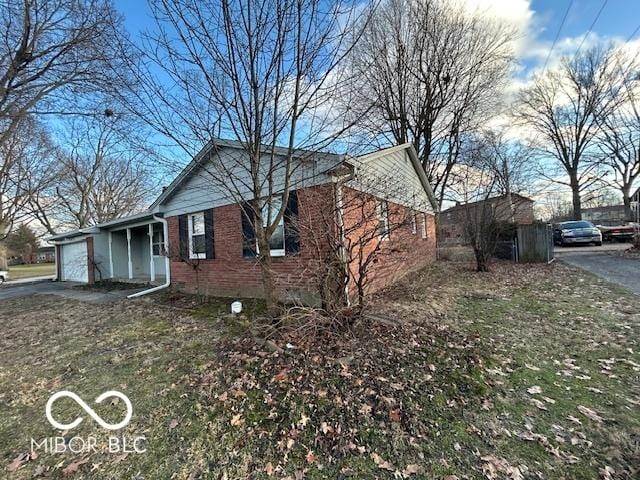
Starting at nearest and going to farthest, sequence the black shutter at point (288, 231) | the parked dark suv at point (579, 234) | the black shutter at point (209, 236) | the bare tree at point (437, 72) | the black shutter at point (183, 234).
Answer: the black shutter at point (288, 231) < the black shutter at point (209, 236) < the black shutter at point (183, 234) < the bare tree at point (437, 72) < the parked dark suv at point (579, 234)

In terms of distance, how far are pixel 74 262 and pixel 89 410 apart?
17866 millimetres

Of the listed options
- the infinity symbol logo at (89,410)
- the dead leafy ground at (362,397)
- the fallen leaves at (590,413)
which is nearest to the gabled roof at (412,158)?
the dead leafy ground at (362,397)

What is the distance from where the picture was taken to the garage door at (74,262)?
1605cm

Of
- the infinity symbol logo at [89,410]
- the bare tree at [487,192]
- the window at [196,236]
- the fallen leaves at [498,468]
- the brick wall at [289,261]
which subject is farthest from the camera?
the bare tree at [487,192]

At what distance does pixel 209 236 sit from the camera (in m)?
9.41

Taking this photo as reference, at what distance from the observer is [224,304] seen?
26.5 feet

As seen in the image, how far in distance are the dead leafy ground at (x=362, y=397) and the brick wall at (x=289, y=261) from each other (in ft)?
3.74

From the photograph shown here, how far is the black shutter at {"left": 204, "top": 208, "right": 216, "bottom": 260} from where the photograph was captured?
30.5 ft

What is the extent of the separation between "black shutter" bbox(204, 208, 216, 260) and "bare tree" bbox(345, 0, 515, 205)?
9348 mm

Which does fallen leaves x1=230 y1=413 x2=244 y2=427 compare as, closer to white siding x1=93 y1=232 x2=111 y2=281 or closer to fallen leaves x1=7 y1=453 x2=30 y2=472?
fallen leaves x1=7 y1=453 x2=30 y2=472

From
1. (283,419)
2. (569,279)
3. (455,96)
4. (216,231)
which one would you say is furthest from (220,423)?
(455,96)

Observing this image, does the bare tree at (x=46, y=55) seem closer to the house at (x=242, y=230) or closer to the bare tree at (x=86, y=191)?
the house at (x=242, y=230)

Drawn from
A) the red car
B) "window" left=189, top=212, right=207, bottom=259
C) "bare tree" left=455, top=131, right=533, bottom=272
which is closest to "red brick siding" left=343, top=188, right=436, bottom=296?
"bare tree" left=455, top=131, right=533, bottom=272

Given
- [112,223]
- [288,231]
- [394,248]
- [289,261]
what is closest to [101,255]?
[112,223]
